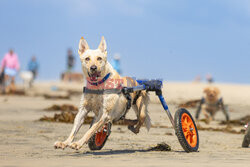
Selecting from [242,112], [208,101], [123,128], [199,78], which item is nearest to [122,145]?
[123,128]

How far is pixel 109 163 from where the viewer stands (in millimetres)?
6277

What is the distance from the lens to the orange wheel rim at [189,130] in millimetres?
8414

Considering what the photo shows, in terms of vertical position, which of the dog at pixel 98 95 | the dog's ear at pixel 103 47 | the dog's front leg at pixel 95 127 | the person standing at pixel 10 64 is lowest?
the dog's front leg at pixel 95 127

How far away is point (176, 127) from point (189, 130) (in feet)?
1.57

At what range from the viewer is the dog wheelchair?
8.09 metres

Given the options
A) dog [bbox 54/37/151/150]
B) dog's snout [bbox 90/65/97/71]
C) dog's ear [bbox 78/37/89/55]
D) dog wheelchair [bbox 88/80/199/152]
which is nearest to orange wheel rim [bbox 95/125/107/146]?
dog wheelchair [bbox 88/80/199/152]

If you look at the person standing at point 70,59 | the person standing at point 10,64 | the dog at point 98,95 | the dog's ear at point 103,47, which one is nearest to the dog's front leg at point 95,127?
the dog at point 98,95

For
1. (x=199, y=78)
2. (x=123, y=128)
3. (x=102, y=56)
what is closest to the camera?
(x=102, y=56)

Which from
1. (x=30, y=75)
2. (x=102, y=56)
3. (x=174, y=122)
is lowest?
(x=174, y=122)

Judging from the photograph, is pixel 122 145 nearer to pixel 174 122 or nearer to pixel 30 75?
pixel 174 122

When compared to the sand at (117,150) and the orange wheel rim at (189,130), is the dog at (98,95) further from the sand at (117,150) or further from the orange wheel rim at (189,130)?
the orange wheel rim at (189,130)

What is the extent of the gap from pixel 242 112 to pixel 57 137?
12.8 metres

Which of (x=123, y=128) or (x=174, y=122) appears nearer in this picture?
(x=174, y=122)

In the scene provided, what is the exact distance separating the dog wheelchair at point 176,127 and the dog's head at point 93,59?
540 millimetres
